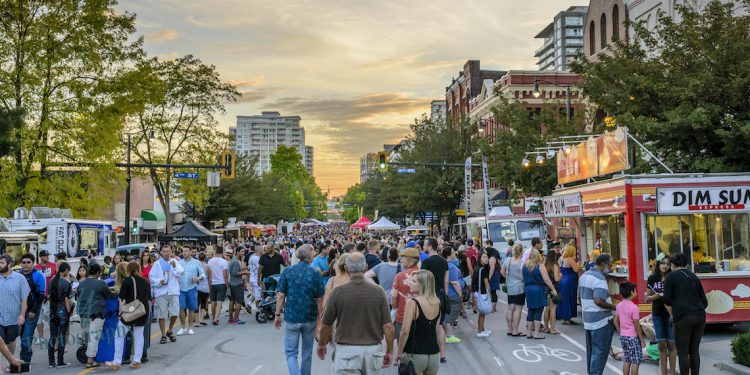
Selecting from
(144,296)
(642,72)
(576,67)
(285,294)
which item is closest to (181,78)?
(576,67)

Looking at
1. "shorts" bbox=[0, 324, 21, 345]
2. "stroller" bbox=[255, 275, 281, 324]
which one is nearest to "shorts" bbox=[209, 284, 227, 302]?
"stroller" bbox=[255, 275, 281, 324]

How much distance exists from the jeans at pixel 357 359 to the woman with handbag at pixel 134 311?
5.92m

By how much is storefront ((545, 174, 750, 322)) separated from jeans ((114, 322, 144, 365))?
30.4 ft

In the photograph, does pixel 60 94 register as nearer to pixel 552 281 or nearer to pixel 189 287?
pixel 189 287

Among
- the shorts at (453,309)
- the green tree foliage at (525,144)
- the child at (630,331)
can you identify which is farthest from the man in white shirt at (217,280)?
the green tree foliage at (525,144)

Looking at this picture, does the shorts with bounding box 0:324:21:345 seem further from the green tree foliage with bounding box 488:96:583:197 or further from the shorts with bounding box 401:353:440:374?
the green tree foliage with bounding box 488:96:583:197

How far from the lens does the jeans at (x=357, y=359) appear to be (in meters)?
6.92

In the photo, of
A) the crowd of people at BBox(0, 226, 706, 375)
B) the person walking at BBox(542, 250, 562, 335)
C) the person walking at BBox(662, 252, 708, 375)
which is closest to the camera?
the crowd of people at BBox(0, 226, 706, 375)

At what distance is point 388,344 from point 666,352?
5124mm

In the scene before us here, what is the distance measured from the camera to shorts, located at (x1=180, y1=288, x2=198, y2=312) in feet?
52.3

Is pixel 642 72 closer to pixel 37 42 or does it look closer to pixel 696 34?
pixel 696 34

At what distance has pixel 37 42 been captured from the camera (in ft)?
88.8

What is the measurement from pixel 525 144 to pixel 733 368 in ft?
78.7

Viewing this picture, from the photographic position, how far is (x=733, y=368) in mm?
10680
